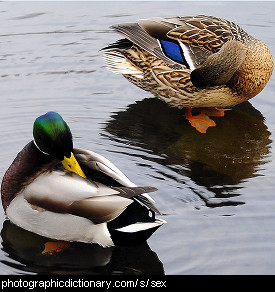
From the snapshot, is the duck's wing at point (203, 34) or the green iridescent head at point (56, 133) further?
the duck's wing at point (203, 34)

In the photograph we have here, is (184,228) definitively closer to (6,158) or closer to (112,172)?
(112,172)

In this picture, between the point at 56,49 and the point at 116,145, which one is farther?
the point at 56,49

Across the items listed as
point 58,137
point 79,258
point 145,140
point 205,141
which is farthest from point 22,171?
point 205,141

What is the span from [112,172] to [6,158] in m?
1.37

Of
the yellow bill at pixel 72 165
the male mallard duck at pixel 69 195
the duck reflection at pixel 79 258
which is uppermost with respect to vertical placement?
the yellow bill at pixel 72 165

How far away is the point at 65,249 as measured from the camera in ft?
16.4

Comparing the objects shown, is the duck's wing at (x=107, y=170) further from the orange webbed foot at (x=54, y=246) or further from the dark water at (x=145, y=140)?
the orange webbed foot at (x=54, y=246)

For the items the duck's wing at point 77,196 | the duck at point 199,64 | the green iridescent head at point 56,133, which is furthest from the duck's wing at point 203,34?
the duck's wing at point 77,196

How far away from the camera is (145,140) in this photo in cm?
661

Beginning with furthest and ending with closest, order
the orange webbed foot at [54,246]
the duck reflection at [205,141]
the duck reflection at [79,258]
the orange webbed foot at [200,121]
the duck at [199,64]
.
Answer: the orange webbed foot at [200,121], the duck at [199,64], the duck reflection at [205,141], the orange webbed foot at [54,246], the duck reflection at [79,258]

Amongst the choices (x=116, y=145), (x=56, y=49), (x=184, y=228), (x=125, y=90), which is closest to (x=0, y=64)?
(x=56, y=49)

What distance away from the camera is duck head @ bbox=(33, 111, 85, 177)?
5039 millimetres

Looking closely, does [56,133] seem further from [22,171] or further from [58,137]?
[22,171]

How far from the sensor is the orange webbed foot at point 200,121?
6.89m
